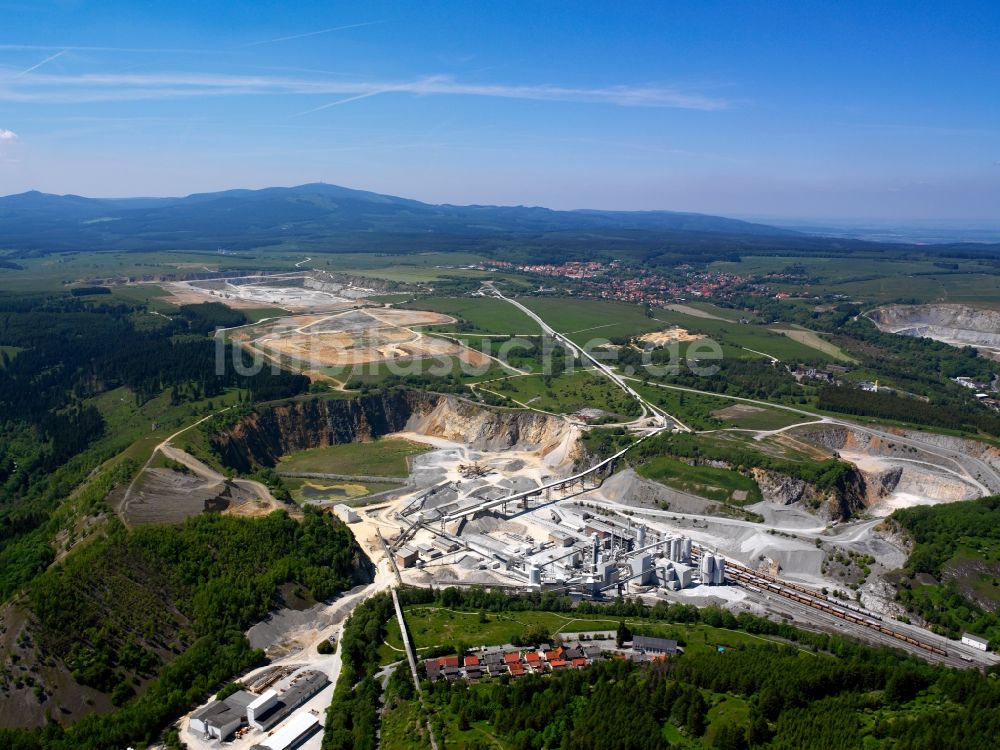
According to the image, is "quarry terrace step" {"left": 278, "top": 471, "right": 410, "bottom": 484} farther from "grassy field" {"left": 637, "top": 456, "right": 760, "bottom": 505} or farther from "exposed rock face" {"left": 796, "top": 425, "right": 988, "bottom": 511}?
"exposed rock face" {"left": 796, "top": 425, "right": 988, "bottom": 511}

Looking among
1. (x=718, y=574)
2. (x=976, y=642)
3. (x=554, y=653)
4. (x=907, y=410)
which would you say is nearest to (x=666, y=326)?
(x=907, y=410)

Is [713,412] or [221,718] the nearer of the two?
[221,718]

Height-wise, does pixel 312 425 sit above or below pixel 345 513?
above

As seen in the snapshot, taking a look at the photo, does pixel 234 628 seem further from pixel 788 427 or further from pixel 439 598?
pixel 788 427

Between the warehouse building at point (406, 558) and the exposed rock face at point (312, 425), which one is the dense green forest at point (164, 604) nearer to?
the warehouse building at point (406, 558)

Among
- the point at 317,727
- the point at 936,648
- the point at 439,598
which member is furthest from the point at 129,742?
the point at 936,648

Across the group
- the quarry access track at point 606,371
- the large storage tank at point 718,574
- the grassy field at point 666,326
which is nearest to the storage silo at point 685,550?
the large storage tank at point 718,574

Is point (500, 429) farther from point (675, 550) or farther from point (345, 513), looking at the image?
point (675, 550)

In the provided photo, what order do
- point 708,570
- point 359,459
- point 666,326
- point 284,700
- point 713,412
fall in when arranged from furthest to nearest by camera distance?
point 666,326
point 713,412
point 359,459
point 708,570
point 284,700
